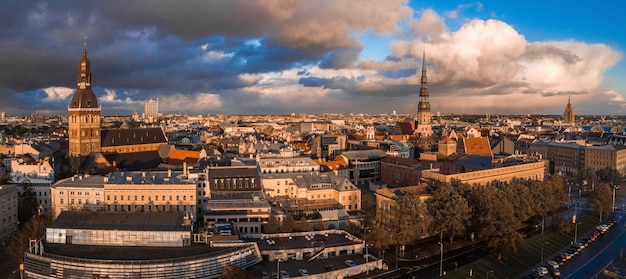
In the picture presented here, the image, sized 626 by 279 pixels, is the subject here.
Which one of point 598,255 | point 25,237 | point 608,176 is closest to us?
point 25,237

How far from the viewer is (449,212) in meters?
61.0

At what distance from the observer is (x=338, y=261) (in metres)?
52.6

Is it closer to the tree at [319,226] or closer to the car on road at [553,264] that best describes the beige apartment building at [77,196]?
the tree at [319,226]

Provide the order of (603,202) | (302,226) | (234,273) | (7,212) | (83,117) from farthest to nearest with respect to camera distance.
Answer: (83,117) < (603,202) < (7,212) < (302,226) < (234,273)

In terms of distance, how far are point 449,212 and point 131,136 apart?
74530mm

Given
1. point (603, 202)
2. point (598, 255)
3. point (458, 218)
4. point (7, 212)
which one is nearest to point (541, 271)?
point (458, 218)

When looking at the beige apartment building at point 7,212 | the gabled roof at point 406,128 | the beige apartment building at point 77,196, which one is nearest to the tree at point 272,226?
the beige apartment building at point 77,196

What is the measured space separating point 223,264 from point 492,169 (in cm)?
5901

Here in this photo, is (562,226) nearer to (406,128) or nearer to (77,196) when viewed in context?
(77,196)

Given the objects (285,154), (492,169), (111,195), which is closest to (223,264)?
(111,195)

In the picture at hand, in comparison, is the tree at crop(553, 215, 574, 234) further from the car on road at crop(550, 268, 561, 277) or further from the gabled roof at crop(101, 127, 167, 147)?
the gabled roof at crop(101, 127, 167, 147)

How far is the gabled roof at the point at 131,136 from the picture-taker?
3985 inches

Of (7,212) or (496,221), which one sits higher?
(7,212)

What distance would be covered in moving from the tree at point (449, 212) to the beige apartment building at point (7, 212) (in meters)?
55.6
